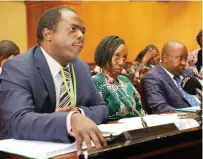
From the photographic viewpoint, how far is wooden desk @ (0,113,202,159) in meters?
1.05

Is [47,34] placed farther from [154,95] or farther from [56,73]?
[154,95]

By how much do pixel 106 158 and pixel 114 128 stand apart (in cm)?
66

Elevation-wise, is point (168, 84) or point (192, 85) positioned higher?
point (192, 85)

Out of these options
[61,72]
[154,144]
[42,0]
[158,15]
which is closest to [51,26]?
[61,72]

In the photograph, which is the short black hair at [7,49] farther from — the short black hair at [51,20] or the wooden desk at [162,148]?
the wooden desk at [162,148]

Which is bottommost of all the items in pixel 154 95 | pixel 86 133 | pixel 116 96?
pixel 154 95

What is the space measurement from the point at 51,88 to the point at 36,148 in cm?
46

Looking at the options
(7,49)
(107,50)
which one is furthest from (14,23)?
(107,50)

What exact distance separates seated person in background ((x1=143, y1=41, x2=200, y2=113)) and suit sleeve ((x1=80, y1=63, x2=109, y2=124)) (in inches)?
37.2

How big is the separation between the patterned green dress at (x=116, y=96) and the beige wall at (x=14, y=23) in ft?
13.0

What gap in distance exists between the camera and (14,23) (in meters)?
6.46

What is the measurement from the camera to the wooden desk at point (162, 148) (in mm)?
1049

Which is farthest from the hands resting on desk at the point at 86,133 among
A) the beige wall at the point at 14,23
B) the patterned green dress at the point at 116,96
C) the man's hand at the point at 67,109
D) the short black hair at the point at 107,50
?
the beige wall at the point at 14,23

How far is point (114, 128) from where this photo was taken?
5.56 ft
